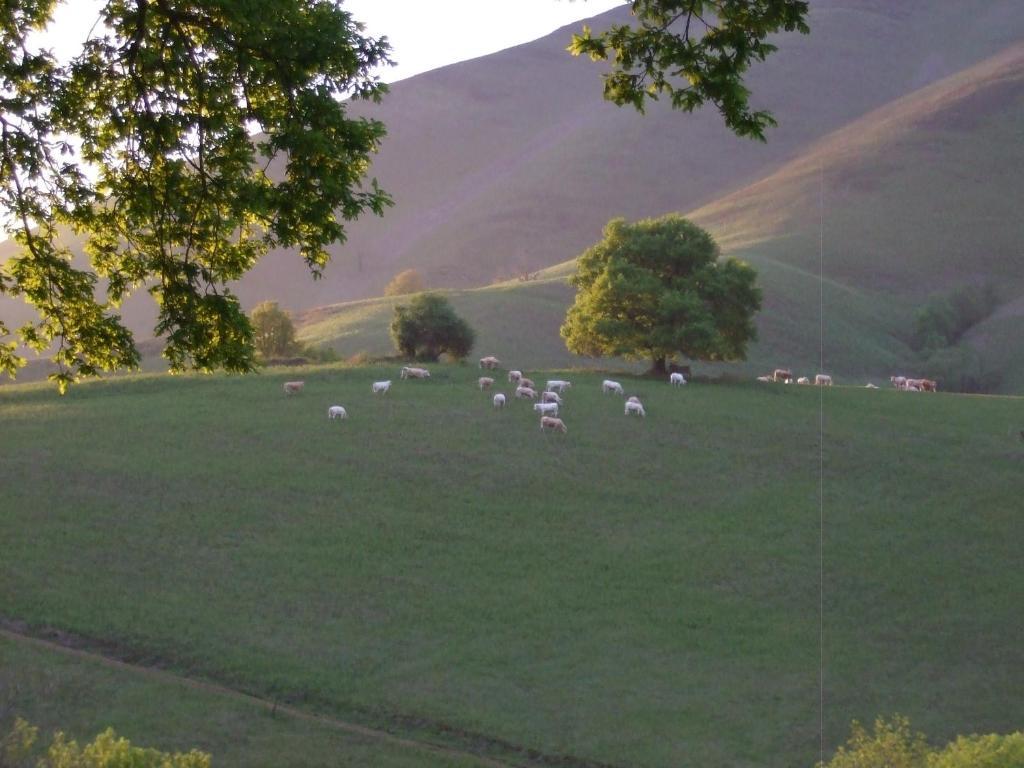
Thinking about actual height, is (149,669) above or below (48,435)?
below

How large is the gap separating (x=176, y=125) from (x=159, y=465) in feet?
84.7

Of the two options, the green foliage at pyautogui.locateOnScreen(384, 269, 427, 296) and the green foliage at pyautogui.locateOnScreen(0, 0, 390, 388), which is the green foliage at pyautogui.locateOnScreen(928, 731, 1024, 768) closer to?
the green foliage at pyautogui.locateOnScreen(0, 0, 390, 388)

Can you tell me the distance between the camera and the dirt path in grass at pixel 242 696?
1938 cm

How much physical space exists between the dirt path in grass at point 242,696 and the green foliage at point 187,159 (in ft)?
36.2

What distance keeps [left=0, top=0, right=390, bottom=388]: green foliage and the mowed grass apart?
36.3ft

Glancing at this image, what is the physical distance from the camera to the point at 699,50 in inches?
372

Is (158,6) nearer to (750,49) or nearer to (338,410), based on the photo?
(750,49)

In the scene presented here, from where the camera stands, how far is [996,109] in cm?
16600

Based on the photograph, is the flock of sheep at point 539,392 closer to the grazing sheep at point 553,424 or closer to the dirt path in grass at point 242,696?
the grazing sheep at point 553,424

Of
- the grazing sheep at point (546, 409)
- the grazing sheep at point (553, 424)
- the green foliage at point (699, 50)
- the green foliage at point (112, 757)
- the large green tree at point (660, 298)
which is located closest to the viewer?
the green foliage at point (699, 50)

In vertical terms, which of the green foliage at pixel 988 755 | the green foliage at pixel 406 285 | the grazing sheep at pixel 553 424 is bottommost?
the green foliage at pixel 988 755

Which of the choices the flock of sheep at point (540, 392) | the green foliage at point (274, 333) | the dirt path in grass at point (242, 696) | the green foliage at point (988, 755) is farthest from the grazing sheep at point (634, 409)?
the green foliage at point (988, 755)

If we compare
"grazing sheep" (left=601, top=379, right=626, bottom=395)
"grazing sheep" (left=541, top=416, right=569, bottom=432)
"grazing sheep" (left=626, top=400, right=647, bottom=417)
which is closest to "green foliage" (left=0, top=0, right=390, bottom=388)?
"grazing sheep" (left=541, top=416, right=569, bottom=432)

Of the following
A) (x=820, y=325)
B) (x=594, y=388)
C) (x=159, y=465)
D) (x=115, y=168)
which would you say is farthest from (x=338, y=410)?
(x=820, y=325)
